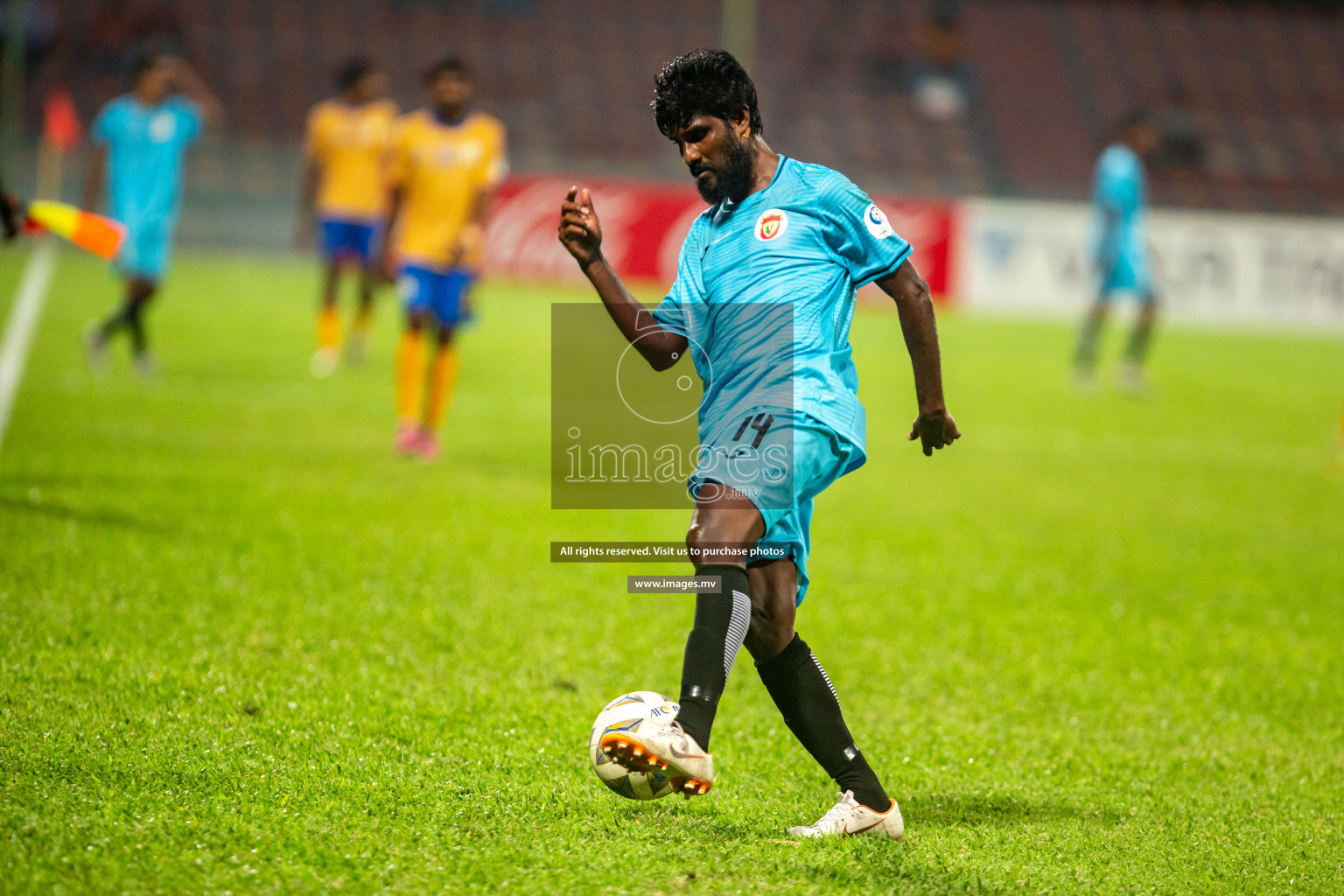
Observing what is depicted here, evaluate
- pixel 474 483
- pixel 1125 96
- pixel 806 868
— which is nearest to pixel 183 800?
pixel 806 868

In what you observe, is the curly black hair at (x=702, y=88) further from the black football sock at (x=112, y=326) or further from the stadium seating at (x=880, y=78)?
the stadium seating at (x=880, y=78)

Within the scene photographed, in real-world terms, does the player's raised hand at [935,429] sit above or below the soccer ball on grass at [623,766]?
above

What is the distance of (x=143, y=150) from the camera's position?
1105cm

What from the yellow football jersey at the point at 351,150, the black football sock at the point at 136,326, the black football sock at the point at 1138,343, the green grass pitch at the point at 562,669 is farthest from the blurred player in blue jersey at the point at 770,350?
the black football sock at the point at 1138,343

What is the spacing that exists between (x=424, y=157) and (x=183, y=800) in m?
6.09

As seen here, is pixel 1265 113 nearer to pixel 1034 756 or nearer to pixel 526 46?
pixel 526 46

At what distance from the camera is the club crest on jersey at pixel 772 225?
3.23m

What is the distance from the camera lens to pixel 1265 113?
108 ft

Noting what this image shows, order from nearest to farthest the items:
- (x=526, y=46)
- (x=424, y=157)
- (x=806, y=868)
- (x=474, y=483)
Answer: (x=806, y=868) < (x=474, y=483) < (x=424, y=157) < (x=526, y=46)

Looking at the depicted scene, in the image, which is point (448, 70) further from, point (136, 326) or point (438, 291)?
point (136, 326)

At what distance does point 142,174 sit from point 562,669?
26.3 feet

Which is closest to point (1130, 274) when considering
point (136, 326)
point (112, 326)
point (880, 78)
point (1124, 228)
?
point (1124, 228)

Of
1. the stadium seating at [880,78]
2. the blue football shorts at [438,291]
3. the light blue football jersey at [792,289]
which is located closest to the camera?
the light blue football jersey at [792,289]

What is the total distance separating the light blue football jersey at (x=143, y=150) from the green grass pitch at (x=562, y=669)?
1658 mm
